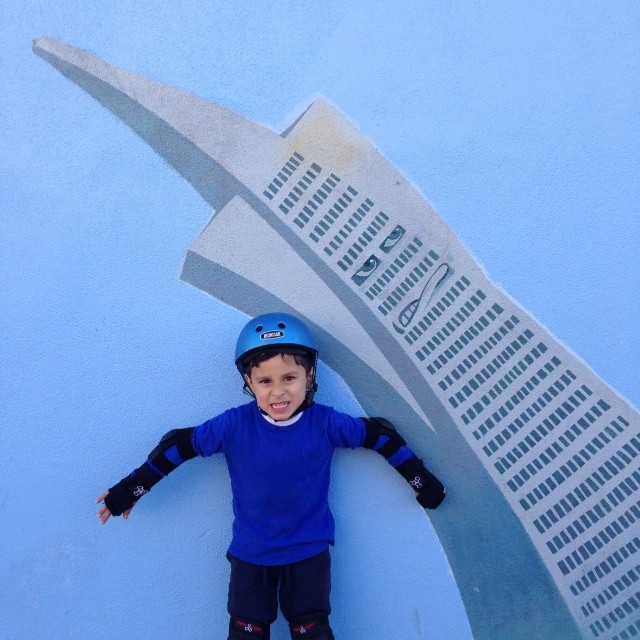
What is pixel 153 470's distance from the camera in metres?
2.26

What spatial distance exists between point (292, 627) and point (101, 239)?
5.74 feet

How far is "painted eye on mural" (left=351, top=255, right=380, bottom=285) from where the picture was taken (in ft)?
7.72

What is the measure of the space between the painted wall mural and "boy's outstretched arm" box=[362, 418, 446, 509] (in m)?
0.08

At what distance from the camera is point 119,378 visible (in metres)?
2.40

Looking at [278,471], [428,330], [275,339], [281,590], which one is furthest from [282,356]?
[281,590]

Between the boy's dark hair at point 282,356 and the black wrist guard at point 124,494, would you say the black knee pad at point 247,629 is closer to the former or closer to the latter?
the black wrist guard at point 124,494

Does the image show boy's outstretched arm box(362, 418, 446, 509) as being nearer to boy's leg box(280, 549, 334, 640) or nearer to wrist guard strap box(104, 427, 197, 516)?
boy's leg box(280, 549, 334, 640)

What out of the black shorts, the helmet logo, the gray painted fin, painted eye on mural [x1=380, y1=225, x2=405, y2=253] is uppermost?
the gray painted fin

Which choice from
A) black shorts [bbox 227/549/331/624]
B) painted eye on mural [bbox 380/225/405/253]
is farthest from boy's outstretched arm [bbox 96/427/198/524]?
painted eye on mural [bbox 380/225/405/253]

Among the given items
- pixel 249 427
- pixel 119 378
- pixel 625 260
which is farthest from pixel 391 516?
pixel 625 260

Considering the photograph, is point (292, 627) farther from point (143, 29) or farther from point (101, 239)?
point (143, 29)

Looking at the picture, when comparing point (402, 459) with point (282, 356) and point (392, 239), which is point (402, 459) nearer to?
point (282, 356)

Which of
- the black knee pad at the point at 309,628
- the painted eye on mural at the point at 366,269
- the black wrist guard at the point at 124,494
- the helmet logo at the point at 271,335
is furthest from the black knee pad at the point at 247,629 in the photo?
the painted eye on mural at the point at 366,269

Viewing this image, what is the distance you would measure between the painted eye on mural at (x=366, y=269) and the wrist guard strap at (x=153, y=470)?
0.92 m
